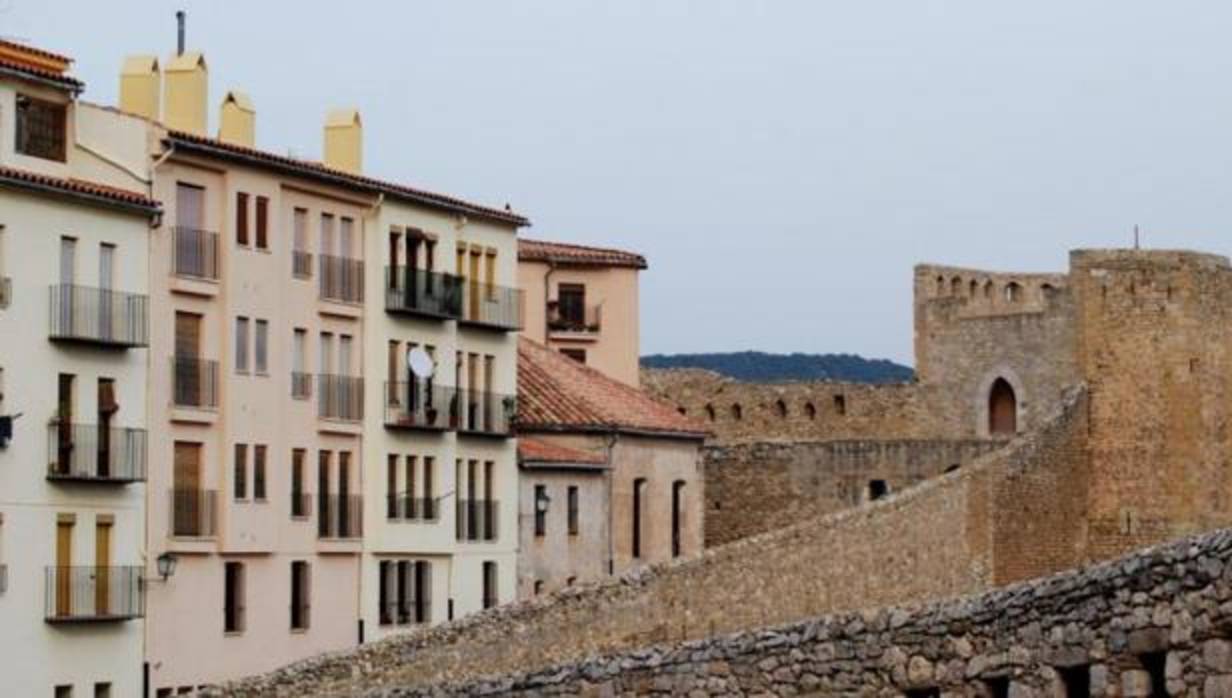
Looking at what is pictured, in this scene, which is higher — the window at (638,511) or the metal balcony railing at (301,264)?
the metal balcony railing at (301,264)

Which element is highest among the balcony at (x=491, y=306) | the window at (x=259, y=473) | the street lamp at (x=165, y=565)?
the balcony at (x=491, y=306)

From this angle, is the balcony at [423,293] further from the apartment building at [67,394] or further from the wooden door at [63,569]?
the wooden door at [63,569]

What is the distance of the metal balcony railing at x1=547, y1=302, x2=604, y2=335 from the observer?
80.2 metres

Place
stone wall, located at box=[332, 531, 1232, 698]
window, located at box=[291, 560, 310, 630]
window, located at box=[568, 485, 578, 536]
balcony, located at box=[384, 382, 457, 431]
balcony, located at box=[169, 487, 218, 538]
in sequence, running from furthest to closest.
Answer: window, located at box=[568, 485, 578, 536], balcony, located at box=[384, 382, 457, 431], window, located at box=[291, 560, 310, 630], balcony, located at box=[169, 487, 218, 538], stone wall, located at box=[332, 531, 1232, 698]

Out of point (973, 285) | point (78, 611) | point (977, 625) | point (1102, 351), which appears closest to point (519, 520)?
point (1102, 351)

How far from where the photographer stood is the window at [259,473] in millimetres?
56188

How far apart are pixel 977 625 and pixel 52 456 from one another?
2836cm

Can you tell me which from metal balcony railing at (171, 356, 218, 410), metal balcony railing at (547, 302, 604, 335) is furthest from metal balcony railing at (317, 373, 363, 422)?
metal balcony railing at (547, 302, 604, 335)

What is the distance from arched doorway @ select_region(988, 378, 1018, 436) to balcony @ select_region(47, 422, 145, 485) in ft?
144

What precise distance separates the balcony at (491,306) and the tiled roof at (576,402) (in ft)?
6.33

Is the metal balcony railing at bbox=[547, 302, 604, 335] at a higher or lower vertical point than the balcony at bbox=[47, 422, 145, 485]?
higher

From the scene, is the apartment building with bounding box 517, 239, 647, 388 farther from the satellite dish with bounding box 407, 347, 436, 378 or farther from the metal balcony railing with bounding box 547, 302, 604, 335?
the satellite dish with bounding box 407, 347, 436, 378

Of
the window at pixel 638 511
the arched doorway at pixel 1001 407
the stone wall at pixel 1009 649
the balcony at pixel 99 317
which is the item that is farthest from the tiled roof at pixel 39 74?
the arched doorway at pixel 1001 407

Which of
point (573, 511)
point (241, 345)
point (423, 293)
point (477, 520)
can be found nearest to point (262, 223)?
point (241, 345)
